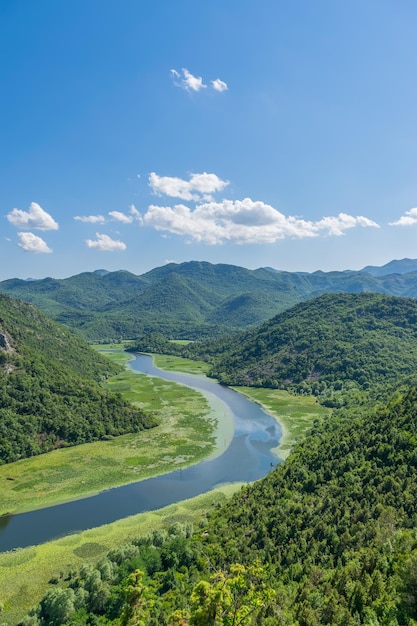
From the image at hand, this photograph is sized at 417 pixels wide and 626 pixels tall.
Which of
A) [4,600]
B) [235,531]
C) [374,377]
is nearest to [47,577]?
[4,600]

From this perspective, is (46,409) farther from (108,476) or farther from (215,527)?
(215,527)

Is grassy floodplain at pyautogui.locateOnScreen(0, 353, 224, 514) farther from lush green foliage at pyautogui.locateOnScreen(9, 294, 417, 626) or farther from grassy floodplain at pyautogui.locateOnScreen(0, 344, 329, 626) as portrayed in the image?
lush green foliage at pyautogui.locateOnScreen(9, 294, 417, 626)

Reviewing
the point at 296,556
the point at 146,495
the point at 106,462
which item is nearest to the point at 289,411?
the point at 106,462

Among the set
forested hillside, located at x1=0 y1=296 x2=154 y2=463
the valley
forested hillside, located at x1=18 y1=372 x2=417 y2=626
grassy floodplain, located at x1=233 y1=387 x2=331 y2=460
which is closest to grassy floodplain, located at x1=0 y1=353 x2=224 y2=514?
the valley

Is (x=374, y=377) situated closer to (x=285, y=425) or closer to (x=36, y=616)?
(x=285, y=425)

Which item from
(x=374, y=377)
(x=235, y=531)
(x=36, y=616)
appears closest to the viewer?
(x=36, y=616)

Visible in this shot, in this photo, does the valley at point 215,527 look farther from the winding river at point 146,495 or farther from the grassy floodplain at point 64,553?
the winding river at point 146,495
